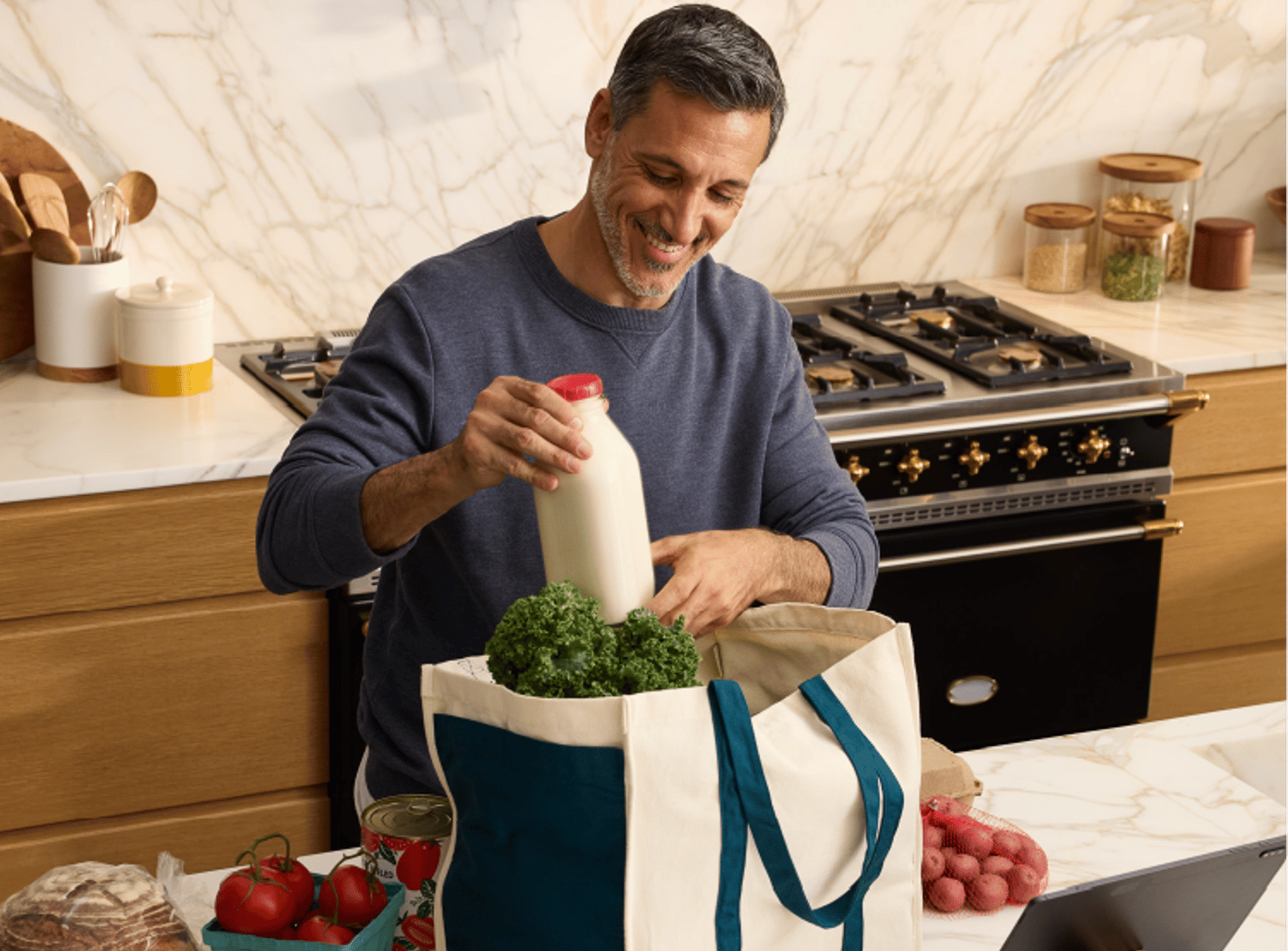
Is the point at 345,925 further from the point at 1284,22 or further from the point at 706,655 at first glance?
the point at 1284,22

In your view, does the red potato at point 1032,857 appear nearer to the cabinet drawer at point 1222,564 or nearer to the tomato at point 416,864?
the tomato at point 416,864

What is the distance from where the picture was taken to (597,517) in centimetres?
114

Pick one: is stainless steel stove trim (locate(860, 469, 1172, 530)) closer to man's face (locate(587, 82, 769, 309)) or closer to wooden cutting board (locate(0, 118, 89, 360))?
man's face (locate(587, 82, 769, 309))

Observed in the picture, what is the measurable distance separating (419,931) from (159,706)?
128cm

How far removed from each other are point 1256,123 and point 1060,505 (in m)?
1.27

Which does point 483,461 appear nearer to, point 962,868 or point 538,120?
point 962,868

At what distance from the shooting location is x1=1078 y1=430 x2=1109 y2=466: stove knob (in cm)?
261

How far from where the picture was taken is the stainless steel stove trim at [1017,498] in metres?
2.54

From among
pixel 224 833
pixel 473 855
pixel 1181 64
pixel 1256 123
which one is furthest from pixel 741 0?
pixel 473 855

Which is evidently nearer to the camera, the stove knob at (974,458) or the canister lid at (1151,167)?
the stove knob at (974,458)

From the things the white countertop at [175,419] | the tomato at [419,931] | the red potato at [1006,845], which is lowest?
the red potato at [1006,845]

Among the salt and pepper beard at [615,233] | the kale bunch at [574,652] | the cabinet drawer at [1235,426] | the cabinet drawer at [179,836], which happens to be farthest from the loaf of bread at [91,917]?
the cabinet drawer at [1235,426]

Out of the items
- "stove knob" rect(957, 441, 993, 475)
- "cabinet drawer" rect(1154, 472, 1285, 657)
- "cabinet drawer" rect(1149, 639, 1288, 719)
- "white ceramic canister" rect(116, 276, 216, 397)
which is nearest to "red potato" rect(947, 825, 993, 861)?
"stove knob" rect(957, 441, 993, 475)

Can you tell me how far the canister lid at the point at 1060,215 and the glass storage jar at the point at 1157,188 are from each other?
0.23 ft
